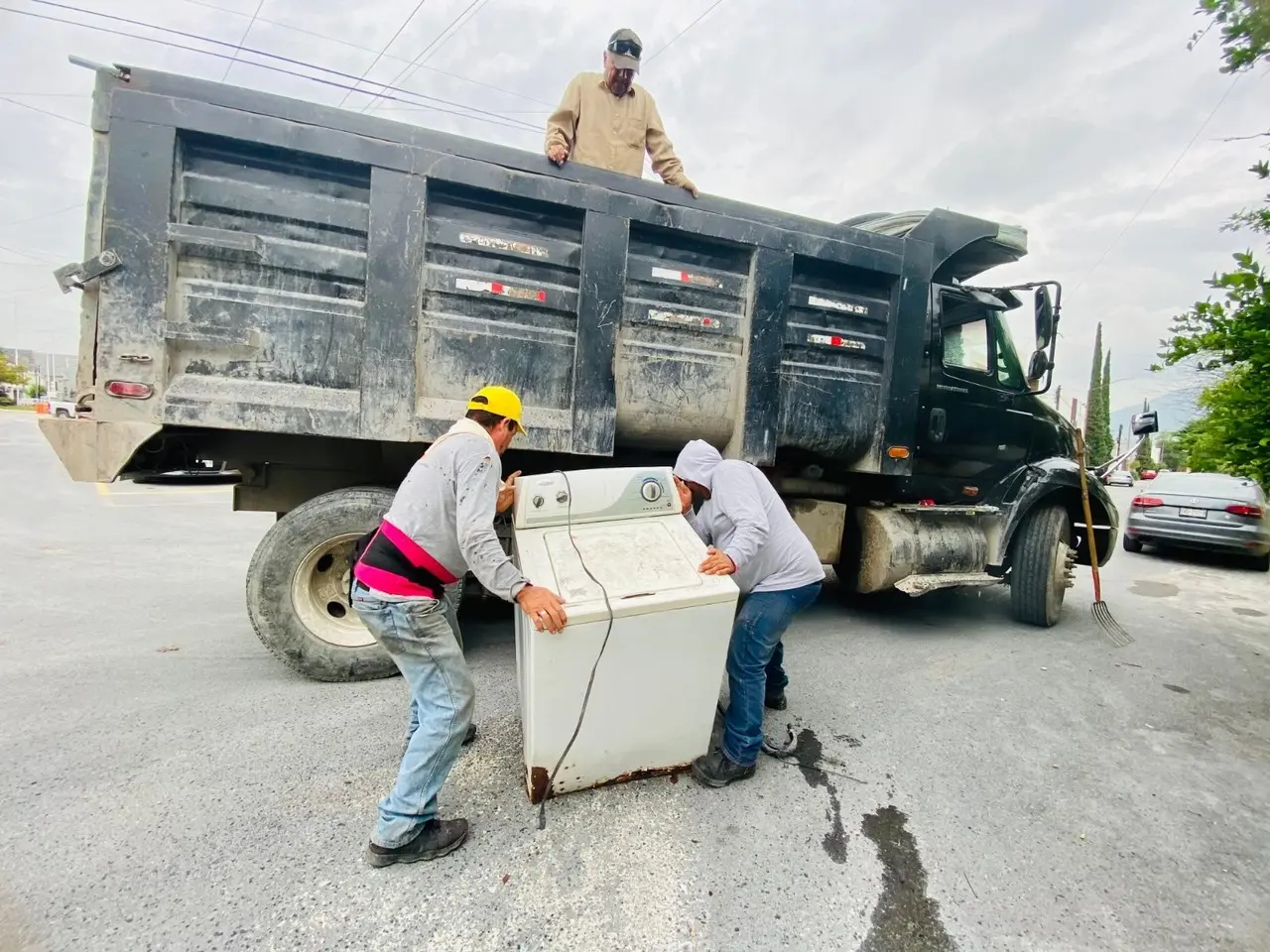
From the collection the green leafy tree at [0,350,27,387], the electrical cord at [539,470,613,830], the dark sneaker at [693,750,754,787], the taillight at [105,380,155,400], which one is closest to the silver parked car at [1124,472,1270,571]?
the dark sneaker at [693,750,754,787]

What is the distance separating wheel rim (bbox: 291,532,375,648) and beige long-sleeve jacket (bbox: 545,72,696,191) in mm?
2575

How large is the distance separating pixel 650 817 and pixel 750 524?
3.73 ft

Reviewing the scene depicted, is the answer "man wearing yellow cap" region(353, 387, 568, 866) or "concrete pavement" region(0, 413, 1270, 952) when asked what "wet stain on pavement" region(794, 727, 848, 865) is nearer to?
"concrete pavement" region(0, 413, 1270, 952)

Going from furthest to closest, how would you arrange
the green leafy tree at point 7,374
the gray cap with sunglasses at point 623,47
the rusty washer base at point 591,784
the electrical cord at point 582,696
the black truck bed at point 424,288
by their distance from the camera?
the green leafy tree at point 7,374, the gray cap with sunglasses at point 623,47, the black truck bed at point 424,288, the rusty washer base at point 591,784, the electrical cord at point 582,696

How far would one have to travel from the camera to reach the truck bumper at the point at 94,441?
2.63m

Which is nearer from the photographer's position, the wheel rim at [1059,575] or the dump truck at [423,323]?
the dump truck at [423,323]

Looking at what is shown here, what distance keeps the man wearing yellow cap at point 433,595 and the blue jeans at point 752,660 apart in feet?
2.99

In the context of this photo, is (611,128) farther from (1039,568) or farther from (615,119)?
(1039,568)

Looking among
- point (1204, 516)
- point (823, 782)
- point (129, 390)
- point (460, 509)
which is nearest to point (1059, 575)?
point (823, 782)

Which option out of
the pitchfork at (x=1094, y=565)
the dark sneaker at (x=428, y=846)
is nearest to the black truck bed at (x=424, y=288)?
the dark sneaker at (x=428, y=846)

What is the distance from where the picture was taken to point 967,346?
14.5ft

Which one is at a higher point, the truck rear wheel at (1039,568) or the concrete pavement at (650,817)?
the truck rear wheel at (1039,568)

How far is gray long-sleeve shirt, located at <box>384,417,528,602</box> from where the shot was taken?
1936 mm

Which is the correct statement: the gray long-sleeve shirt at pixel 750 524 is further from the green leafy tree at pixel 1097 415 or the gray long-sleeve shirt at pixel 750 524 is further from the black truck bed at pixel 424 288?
the green leafy tree at pixel 1097 415
